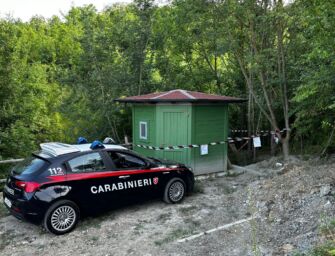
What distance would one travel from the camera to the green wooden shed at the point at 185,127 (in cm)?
967

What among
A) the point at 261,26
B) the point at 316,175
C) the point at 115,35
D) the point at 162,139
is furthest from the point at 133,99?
the point at 316,175

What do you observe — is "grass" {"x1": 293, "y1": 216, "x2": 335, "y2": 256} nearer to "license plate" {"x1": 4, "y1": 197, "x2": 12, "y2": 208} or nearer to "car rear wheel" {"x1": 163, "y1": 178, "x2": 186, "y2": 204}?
"car rear wheel" {"x1": 163, "y1": 178, "x2": 186, "y2": 204}

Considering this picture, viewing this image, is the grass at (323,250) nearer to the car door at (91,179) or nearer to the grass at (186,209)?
the grass at (186,209)

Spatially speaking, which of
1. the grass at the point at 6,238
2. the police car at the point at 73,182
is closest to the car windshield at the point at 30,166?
the police car at the point at 73,182

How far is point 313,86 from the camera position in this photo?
26.6ft

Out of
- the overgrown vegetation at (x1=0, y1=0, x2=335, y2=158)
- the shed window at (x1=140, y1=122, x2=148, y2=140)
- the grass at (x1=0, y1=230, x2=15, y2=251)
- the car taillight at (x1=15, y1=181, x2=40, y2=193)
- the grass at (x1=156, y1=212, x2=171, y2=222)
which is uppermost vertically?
the overgrown vegetation at (x1=0, y1=0, x2=335, y2=158)

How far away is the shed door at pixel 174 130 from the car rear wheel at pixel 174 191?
2.22 m

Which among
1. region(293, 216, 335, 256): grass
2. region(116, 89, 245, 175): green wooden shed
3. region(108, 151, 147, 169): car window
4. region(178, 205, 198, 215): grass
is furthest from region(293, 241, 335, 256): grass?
region(116, 89, 245, 175): green wooden shed

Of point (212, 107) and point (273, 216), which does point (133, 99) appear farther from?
point (273, 216)

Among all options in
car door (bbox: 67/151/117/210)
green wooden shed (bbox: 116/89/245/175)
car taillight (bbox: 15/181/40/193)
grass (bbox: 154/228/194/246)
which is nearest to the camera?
grass (bbox: 154/228/194/246)

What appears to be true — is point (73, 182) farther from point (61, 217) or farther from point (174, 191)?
point (174, 191)

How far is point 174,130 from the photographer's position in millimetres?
9898

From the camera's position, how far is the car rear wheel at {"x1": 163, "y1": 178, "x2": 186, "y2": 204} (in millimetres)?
7453

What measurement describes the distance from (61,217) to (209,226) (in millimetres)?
2752
